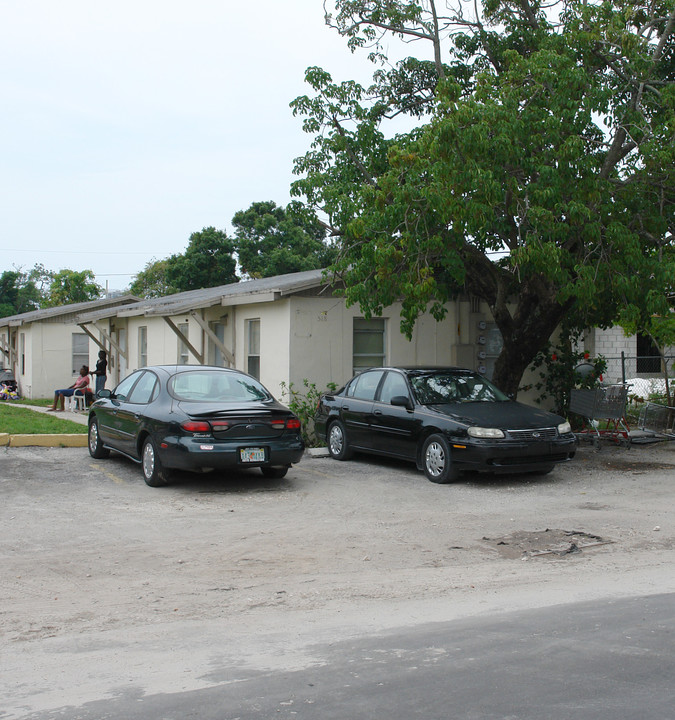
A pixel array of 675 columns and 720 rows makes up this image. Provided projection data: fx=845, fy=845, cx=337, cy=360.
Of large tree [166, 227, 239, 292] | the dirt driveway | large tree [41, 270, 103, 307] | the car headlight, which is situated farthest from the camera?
large tree [41, 270, 103, 307]

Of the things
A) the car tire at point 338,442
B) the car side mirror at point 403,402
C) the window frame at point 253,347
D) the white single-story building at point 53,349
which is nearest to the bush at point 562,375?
the window frame at point 253,347

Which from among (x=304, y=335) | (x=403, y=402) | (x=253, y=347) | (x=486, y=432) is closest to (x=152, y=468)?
(x=403, y=402)

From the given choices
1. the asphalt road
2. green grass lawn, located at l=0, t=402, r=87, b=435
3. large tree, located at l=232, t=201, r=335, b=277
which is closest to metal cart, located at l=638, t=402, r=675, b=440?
green grass lawn, located at l=0, t=402, r=87, b=435

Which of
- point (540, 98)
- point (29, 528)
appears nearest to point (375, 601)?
point (29, 528)

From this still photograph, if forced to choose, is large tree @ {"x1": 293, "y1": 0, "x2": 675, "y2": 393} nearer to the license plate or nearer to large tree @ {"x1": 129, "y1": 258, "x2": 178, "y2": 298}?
the license plate

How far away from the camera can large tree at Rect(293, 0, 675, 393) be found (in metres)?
12.3

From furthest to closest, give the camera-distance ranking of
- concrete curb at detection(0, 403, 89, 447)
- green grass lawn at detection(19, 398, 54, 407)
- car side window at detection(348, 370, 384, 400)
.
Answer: green grass lawn at detection(19, 398, 54, 407) < concrete curb at detection(0, 403, 89, 447) < car side window at detection(348, 370, 384, 400)

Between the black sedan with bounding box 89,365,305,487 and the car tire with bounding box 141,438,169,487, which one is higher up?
the black sedan with bounding box 89,365,305,487

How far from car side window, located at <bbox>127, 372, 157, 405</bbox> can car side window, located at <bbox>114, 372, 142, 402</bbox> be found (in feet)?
0.52

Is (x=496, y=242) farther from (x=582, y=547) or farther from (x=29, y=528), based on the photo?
(x=29, y=528)

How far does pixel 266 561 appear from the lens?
7.34 m

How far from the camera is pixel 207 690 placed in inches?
174

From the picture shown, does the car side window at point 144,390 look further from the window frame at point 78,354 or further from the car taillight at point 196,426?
the window frame at point 78,354

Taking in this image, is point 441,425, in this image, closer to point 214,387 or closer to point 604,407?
point 214,387
